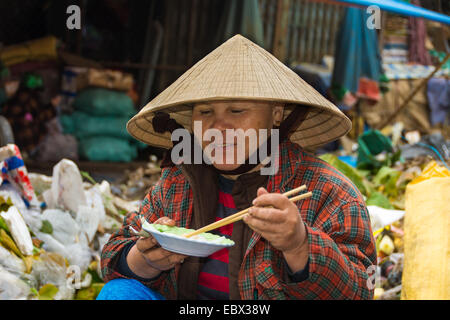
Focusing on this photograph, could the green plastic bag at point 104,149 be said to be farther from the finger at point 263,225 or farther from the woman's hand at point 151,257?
the finger at point 263,225

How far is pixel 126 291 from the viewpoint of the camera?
5.29 ft

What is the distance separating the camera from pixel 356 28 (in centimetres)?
626

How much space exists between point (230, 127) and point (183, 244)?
1.43 ft

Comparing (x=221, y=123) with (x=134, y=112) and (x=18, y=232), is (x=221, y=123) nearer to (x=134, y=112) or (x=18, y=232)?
(x=18, y=232)

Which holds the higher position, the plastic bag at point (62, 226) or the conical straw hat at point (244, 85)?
the conical straw hat at point (244, 85)

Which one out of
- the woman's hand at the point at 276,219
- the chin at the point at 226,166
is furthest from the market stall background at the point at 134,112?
the woman's hand at the point at 276,219

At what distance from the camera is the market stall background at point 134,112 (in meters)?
2.64

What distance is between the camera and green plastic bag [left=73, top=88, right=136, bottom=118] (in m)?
5.60

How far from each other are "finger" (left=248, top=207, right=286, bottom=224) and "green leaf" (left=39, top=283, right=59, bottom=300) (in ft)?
5.48

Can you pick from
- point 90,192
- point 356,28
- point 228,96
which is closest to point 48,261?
point 90,192

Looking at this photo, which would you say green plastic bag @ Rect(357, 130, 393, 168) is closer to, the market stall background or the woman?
the market stall background

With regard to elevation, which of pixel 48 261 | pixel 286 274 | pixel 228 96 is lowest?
pixel 48 261
